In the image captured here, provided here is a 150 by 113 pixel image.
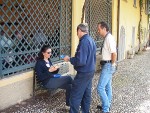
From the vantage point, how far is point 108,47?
4211 mm

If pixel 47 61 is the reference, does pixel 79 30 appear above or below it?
above

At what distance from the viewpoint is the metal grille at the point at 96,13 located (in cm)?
768

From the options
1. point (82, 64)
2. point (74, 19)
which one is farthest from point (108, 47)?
point (74, 19)

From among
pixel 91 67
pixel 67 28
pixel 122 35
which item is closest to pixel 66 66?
pixel 67 28

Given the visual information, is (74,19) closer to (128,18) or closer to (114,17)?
(114,17)

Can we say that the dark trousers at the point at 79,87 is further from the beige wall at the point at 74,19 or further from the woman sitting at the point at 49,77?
the beige wall at the point at 74,19

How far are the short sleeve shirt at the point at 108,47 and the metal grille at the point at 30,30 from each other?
1628mm

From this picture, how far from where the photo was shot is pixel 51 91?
16.4ft

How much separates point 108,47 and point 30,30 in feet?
5.82

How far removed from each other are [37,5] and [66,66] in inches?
67.3

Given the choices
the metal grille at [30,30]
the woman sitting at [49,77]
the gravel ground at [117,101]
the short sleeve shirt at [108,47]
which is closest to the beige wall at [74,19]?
the metal grille at [30,30]

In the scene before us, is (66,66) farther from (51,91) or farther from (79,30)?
(79,30)

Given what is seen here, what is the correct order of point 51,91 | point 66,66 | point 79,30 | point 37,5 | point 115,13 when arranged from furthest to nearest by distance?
point 115,13
point 66,66
point 37,5
point 51,91
point 79,30

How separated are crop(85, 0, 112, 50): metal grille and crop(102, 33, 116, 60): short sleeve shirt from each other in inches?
135
